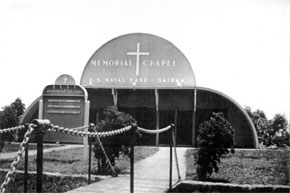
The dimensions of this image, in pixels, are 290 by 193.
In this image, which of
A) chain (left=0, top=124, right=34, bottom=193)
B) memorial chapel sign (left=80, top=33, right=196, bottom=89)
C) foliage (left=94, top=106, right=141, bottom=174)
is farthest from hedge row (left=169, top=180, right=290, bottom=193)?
memorial chapel sign (left=80, top=33, right=196, bottom=89)

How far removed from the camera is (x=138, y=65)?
75.0 feet

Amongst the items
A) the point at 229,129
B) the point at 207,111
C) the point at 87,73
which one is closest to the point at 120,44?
the point at 87,73

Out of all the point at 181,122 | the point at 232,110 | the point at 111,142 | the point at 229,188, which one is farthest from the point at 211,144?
the point at 181,122

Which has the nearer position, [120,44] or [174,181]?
[174,181]

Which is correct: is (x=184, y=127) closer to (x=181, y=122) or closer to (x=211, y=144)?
(x=181, y=122)

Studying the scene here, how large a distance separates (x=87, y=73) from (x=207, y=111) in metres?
8.84

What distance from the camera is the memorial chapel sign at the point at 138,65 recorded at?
74.5ft

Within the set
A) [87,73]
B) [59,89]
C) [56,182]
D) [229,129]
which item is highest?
[87,73]

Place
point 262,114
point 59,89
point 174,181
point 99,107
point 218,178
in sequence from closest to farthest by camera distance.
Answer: point 174,181 → point 218,178 → point 59,89 → point 99,107 → point 262,114

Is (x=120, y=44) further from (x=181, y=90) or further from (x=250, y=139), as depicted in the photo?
(x=250, y=139)

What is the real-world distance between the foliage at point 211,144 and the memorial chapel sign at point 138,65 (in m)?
14.1

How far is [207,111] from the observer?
21.4m

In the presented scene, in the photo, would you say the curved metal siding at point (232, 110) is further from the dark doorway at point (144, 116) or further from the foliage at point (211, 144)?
the foliage at point (211, 144)

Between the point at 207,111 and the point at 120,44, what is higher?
the point at 120,44
